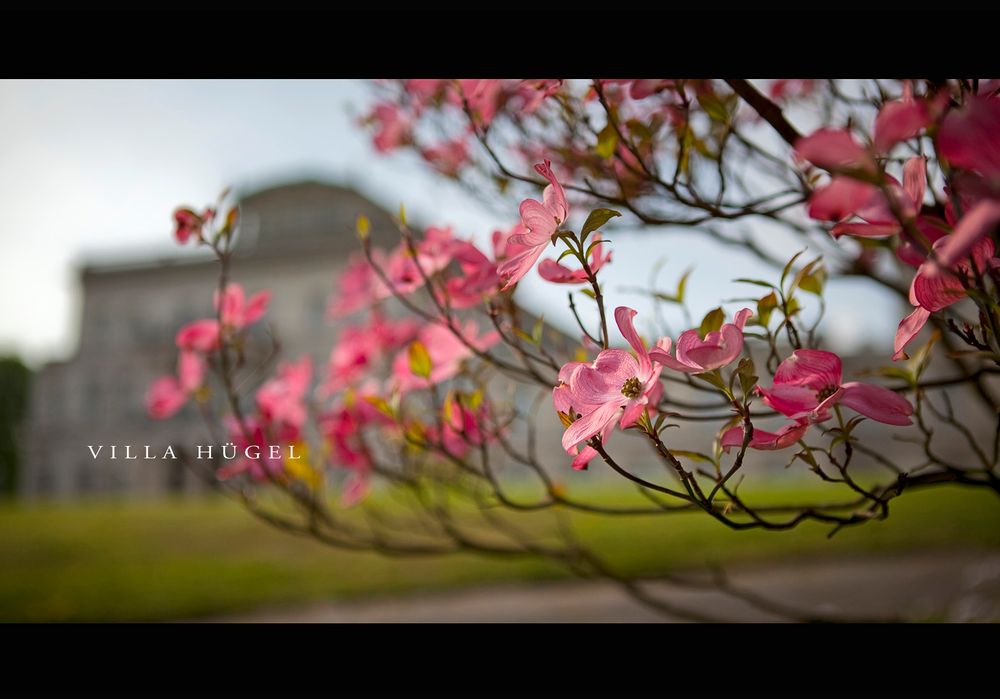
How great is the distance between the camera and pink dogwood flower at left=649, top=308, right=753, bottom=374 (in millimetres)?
450

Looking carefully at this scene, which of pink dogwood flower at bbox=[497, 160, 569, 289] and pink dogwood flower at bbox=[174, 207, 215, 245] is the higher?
pink dogwood flower at bbox=[174, 207, 215, 245]

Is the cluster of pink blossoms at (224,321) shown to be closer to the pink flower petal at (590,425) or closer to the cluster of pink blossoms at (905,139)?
the pink flower petal at (590,425)

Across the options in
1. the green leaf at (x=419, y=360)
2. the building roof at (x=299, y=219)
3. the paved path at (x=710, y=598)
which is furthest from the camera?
the building roof at (x=299, y=219)

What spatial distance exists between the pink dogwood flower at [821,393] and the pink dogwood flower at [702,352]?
0.05m

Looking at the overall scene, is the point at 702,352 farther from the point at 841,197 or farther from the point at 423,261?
the point at 423,261

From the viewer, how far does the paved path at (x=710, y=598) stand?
3.22 metres

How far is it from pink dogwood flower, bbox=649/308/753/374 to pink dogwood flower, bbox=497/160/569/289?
0.10 meters

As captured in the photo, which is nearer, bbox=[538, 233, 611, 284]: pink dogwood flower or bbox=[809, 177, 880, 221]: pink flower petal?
bbox=[809, 177, 880, 221]: pink flower petal

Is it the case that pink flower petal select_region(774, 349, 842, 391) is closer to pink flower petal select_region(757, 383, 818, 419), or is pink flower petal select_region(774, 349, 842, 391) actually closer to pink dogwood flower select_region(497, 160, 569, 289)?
pink flower petal select_region(757, 383, 818, 419)

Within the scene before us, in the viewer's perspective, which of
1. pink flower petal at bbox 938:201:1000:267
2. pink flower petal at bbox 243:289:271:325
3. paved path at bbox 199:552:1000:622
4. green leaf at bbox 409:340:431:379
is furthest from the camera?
paved path at bbox 199:552:1000:622

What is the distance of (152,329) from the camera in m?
15.9

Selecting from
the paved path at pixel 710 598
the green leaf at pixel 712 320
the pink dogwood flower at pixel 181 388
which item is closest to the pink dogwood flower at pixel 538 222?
the green leaf at pixel 712 320

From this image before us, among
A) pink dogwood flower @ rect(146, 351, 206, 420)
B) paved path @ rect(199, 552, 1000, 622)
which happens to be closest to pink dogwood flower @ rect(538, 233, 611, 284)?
pink dogwood flower @ rect(146, 351, 206, 420)
